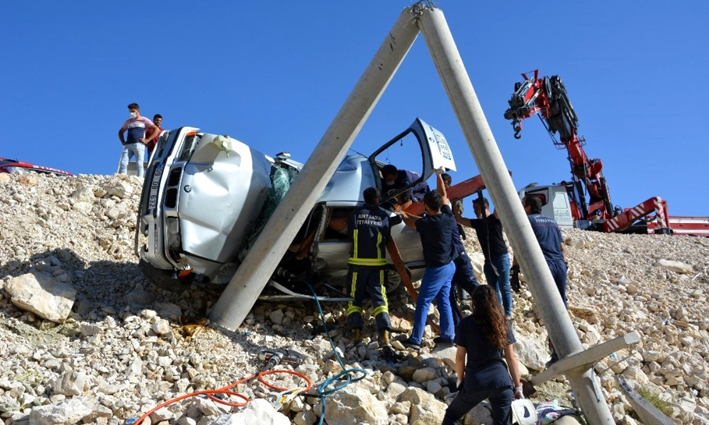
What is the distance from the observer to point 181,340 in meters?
5.76

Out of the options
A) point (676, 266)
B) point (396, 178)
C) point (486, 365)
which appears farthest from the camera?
point (676, 266)

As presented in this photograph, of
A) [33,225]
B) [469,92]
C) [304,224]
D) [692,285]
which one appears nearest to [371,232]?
[304,224]

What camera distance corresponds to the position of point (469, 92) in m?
5.79

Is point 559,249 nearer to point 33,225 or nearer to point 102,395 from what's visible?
point 102,395

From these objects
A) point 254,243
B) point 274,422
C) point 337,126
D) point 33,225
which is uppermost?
point 337,126

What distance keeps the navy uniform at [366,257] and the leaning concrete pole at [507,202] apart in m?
1.22

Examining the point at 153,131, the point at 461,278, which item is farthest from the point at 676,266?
the point at 153,131

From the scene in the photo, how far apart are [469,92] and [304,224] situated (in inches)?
88.0

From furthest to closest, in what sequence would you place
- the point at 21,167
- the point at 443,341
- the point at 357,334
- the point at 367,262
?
1. the point at 21,167
2. the point at 367,262
3. the point at 357,334
4. the point at 443,341

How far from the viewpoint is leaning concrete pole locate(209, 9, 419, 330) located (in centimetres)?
618

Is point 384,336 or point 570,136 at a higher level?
point 570,136

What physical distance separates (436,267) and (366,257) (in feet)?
2.31

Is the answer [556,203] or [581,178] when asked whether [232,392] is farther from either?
[581,178]

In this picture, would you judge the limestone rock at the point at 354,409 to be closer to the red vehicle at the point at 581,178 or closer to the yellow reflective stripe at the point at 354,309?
the yellow reflective stripe at the point at 354,309
